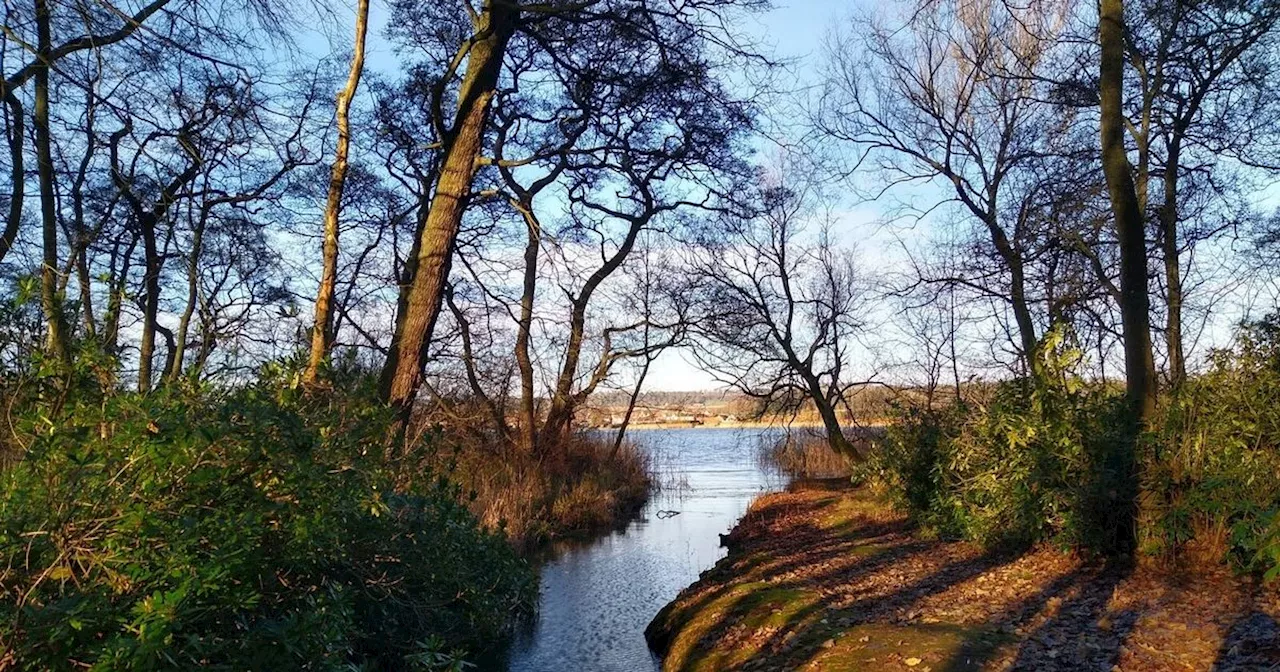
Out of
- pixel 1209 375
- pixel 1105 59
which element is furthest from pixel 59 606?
pixel 1105 59

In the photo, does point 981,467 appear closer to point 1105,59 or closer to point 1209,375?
point 1209,375

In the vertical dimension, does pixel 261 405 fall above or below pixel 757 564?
above

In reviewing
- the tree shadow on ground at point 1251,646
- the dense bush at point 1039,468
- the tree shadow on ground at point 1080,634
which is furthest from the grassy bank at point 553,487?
the tree shadow on ground at point 1251,646

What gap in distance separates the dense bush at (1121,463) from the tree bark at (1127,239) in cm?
21

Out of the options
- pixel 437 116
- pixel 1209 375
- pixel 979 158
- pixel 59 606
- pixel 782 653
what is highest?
pixel 979 158

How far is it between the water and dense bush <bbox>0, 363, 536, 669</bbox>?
14.4ft

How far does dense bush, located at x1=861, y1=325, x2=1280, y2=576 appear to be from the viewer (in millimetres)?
7238

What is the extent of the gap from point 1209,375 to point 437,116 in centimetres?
724

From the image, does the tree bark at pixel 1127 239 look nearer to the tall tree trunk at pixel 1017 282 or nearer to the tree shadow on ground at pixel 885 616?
the tree shadow on ground at pixel 885 616

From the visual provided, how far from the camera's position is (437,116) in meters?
8.14

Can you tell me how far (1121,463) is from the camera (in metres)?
8.08

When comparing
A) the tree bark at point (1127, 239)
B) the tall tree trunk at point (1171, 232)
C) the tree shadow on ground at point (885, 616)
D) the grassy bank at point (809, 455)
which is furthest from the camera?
the grassy bank at point (809, 455)

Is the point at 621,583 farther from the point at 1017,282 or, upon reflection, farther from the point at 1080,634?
the point at 1017,282

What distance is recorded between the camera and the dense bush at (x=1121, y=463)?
23.7 ft
